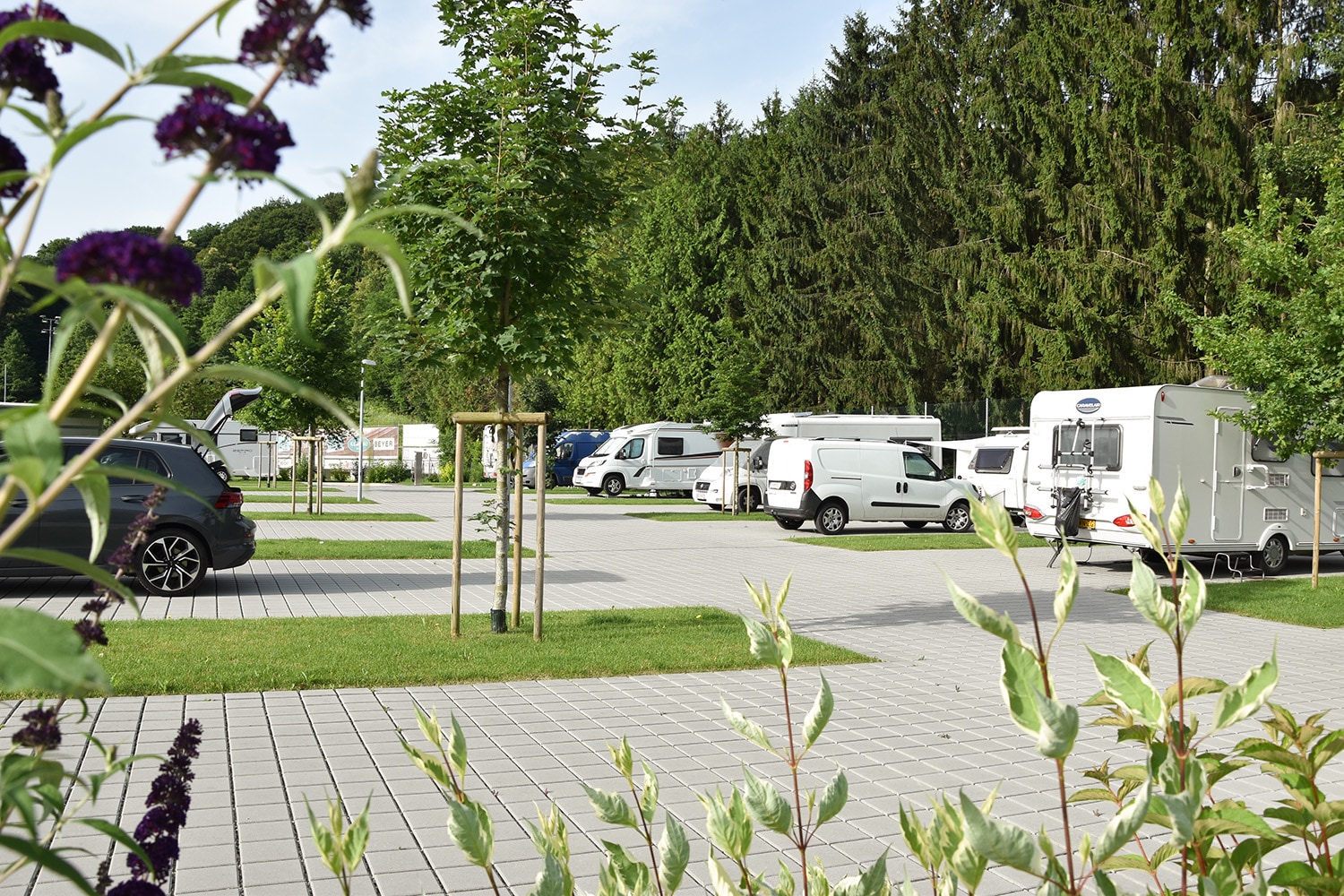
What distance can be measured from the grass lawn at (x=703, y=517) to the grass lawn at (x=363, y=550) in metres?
8.46

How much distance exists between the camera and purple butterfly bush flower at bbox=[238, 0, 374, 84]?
0.97 m

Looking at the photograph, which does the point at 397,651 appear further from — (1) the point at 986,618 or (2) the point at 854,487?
(2) the point at 854,487

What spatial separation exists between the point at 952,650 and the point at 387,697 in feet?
15.7

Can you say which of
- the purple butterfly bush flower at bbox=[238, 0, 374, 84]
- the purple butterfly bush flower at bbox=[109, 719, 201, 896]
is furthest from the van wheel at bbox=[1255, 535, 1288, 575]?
the purple butterfly bush flower at bbox=[238, 0, 374, 84]

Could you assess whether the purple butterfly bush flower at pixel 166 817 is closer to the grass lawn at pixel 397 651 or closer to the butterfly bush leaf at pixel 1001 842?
the butterfly bush leaf at pixel 1001 842

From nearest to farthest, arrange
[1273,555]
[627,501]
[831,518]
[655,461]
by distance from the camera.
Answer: [1273,555] → [831,518] → [627,501] → [655,461]

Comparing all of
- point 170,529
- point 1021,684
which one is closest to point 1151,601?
point 1021,684

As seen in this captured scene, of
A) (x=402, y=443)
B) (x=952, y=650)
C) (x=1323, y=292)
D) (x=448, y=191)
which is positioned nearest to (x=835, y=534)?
(x=1323, y=292)

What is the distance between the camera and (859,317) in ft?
148

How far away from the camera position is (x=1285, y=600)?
13.1 metres

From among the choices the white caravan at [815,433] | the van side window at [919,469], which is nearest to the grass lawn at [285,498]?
the white caravan at [815,433]

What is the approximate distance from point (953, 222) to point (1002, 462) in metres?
17.7

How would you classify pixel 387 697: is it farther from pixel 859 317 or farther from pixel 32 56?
pixel 859 317

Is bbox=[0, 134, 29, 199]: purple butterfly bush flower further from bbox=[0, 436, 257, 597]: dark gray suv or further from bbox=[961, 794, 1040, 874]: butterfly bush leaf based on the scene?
bbox=[0, 436, 257, 597]: dark gray suv
